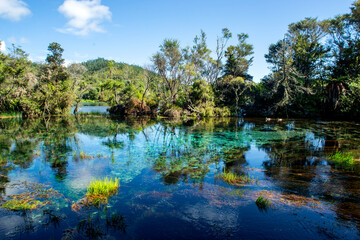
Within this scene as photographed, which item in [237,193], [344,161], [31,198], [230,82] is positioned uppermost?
[230,82]

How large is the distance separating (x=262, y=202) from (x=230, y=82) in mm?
33318

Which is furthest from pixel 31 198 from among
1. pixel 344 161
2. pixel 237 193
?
pixel 344 161

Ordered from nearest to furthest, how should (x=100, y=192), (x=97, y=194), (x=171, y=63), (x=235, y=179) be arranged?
1. (x=97, y=194)
2. (x=100, y=192)
3. (x=235, y=179)
4. (x=171, y=63)

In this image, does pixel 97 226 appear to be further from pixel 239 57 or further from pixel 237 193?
pixel 239 57

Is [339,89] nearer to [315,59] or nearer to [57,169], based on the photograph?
[315,59]

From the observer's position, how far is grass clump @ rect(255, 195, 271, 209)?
6218 millimetres

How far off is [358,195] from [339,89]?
1062 inches

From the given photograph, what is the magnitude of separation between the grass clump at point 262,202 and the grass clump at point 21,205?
21.6 ft

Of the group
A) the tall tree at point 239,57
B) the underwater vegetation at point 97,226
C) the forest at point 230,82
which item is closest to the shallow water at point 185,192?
the underwater vegetation at point 97,226

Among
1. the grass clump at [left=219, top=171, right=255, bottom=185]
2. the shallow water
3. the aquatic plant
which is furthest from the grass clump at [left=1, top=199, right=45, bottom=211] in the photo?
the grass clump at [left=219, top=171, right=255, bottom=185]

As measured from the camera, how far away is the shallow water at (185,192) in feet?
16.9

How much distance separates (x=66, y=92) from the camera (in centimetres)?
3247

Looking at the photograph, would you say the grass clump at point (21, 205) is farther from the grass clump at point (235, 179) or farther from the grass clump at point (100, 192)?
the grass clump at point (235, 179)

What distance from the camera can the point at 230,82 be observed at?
123ft
